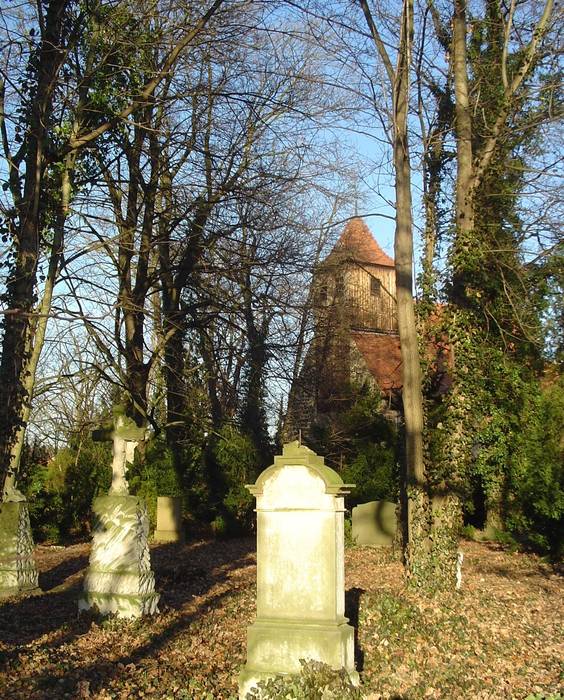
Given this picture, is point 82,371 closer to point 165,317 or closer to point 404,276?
point 165,317

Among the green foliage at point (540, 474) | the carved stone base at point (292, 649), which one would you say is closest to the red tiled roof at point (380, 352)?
the green foliage at point (540, 474)

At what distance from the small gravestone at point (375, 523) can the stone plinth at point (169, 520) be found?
148 inches

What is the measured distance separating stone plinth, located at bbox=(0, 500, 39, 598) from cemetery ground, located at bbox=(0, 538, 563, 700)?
1.00ft

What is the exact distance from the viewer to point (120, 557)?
9.41 meters

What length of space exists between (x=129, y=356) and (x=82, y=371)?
5.06ft

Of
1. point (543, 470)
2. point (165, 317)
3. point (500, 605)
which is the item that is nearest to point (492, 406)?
point (543, 470)

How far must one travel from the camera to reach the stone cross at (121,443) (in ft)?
32.2

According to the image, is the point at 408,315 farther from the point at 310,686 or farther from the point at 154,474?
the point at 154,474

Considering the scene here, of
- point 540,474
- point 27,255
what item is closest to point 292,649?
point 27,255

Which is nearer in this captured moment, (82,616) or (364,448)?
(82,616)

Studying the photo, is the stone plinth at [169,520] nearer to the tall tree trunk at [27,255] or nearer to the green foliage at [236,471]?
the green foliage at [236,471]

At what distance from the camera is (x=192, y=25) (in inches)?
476

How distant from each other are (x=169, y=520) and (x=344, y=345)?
526 inches

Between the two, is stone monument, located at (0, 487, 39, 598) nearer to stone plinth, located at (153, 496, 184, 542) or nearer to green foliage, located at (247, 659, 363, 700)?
green foliage, located at (247, 659, 363, 700)
